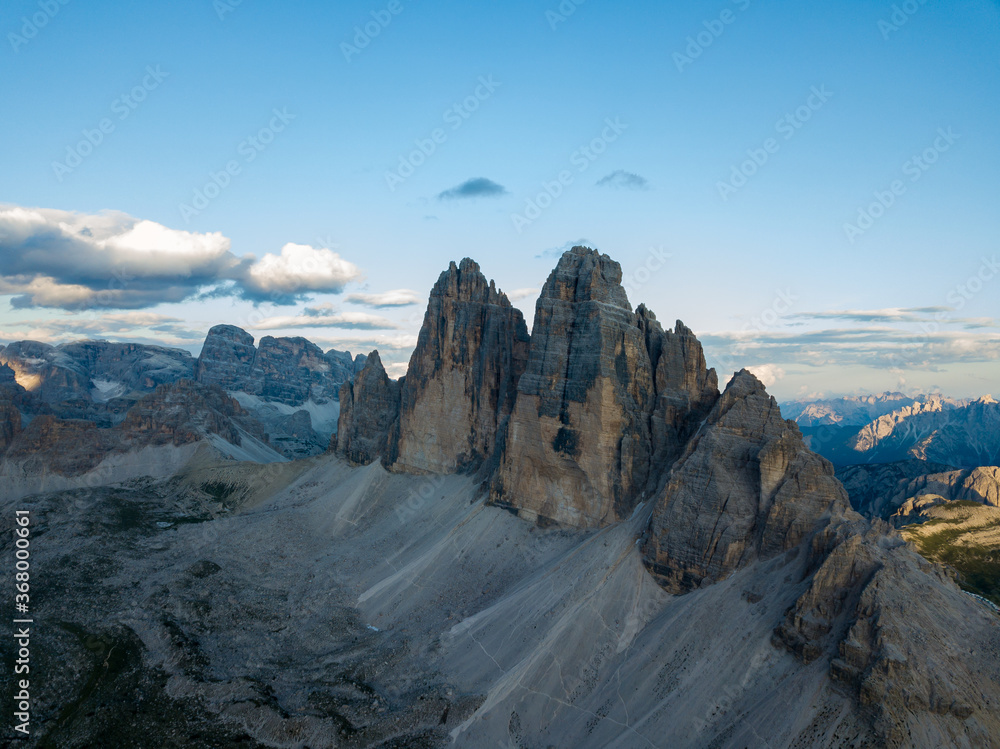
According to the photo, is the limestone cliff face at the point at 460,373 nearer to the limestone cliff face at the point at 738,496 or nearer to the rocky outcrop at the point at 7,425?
the limestone cliff face at the point at 738,496

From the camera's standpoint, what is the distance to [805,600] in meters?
36.4

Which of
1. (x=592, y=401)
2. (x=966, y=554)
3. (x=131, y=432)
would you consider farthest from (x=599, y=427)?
(x=131, y=432)

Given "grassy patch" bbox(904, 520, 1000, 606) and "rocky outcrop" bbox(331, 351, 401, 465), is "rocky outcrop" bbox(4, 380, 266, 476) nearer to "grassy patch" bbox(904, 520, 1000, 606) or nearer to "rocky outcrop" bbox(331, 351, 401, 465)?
"rocky outcrop" bbox(331, 351, 401, 465)

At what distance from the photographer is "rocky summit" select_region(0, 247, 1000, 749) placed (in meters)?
34.8

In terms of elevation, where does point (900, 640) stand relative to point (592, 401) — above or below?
below

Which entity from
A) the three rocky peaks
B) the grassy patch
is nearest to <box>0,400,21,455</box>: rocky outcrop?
the three rocky peaks

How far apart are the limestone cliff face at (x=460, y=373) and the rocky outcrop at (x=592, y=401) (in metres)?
15.0

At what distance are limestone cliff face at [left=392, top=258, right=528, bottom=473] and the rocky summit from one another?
1.36ft

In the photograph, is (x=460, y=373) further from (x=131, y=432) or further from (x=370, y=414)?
(x=131, y=432)

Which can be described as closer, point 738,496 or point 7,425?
point 738,496

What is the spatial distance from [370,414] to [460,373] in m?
28.4

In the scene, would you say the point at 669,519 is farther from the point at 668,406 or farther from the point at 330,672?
the point at 330,672

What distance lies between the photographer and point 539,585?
52.3 m

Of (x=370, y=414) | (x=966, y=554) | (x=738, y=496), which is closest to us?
(x=738, y=496)
